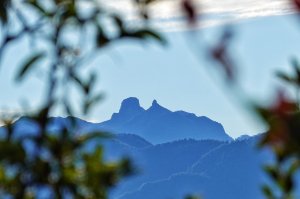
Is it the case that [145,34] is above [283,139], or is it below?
below

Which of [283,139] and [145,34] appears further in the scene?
[145,34]

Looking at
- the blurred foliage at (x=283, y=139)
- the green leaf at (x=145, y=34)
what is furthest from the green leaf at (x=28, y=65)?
the blurred foliage at (x=283, y=139)

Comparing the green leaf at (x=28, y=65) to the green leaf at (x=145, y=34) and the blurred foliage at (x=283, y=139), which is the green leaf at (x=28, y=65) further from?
the blurred foliage at (x=283, y=139)

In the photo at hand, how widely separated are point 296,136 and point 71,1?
76.8 inches

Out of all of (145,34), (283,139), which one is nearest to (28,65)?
(145,34)

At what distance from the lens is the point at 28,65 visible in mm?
3426

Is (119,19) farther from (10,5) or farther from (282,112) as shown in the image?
(282,112)

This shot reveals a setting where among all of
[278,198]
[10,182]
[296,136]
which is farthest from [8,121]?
[296,136]

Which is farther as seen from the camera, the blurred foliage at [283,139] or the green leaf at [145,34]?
the green leaf at [145,34]

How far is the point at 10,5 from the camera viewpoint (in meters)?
4.05

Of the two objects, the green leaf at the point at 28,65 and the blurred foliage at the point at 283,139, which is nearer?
the blurred foliage at the point at 283,139

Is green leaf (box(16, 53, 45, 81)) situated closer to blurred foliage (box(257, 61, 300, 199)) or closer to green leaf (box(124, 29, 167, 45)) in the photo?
green leaf (box(124, 29, 167, 45))

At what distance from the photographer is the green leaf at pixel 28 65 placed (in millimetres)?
3371

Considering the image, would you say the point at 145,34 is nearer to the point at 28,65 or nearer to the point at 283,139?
the point at 28,65
